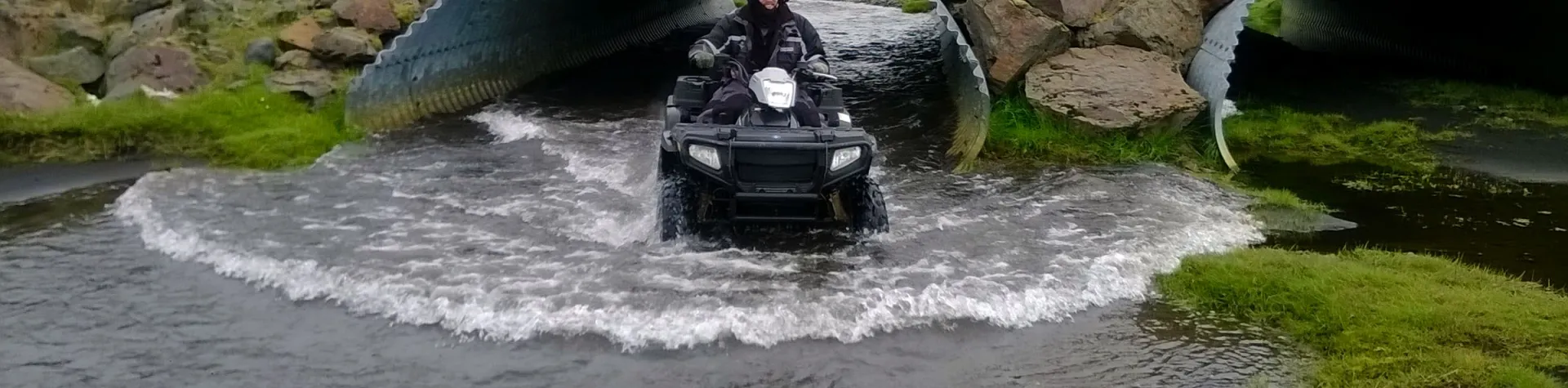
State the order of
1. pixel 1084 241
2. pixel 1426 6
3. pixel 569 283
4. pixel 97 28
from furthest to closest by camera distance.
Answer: pixel 1426 6, pixel 97 28, pixel 1084 241, pixel 569 283

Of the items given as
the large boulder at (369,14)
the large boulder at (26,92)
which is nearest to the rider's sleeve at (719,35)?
the large boulder at (369,14)

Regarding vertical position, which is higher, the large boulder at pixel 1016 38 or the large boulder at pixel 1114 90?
the large boulder at pixel 1016 38

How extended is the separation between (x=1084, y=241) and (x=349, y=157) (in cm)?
606

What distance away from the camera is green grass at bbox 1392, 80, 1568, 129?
12484 millimetres

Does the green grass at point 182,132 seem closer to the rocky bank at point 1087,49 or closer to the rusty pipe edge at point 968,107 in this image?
the rusty pipe edge at point 968,107

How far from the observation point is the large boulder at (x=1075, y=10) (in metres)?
11.9

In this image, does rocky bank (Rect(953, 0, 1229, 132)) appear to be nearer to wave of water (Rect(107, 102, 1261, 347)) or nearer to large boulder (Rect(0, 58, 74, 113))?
wave of water (Rect(107, 102, 1261, 347))

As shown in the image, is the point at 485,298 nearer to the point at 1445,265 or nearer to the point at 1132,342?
the point at 1132,342

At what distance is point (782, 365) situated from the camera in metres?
5.77

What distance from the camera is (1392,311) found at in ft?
20.7

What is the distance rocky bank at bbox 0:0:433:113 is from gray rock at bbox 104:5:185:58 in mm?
12

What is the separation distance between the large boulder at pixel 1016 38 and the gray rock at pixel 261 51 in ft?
23.7

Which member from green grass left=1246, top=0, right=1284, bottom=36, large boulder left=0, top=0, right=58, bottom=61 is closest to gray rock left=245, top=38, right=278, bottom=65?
large boulder left=0, top=0, right=58, bottom=61

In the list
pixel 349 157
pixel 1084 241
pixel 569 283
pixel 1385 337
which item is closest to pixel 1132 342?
pixel 1385 337
